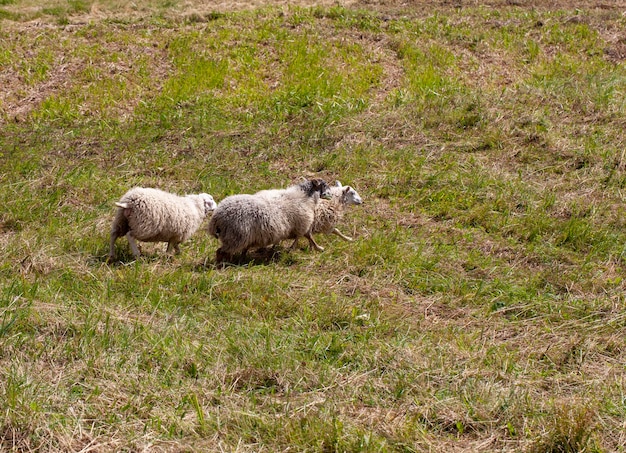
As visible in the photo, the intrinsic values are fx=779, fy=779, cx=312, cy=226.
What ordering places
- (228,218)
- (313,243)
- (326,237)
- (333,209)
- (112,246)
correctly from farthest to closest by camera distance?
(326,237) < (333,209) < (313,243) < (112,246) < (228,218)

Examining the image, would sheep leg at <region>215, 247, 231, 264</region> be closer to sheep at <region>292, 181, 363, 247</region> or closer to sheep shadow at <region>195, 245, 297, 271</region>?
sheep shadow at <region>195, 245, 297, 271</region>

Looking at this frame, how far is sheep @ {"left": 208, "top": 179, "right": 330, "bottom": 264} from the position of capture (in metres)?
7.83

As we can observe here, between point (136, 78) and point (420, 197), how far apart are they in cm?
609

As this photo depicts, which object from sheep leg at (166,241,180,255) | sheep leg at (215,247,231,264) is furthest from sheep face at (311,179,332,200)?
sheep leg at (166,241,180,255)

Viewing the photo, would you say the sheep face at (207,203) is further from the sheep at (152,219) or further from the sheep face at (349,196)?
the sheep face at (349,196)

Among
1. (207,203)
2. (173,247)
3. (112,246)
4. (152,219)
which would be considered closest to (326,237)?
(207,203)

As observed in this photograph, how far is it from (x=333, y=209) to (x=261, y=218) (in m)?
1.24

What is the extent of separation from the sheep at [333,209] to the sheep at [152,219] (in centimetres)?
129

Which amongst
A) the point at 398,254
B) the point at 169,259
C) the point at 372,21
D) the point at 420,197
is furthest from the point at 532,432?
the point at 372,21

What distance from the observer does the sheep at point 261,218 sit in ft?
25.7

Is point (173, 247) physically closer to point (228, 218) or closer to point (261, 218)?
point (228, 218)

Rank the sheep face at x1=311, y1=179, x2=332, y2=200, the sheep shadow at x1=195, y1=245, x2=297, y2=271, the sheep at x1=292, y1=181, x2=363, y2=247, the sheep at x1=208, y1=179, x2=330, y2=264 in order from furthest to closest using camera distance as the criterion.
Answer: the sheep at x1=292, y1=181, x2=363, y2=247, the sheep face at x1=311, y1=179, x2=332, y2=200, the sheep shadow at x1=195, y1=245, x2=297, y2=271, the sheep at x1=208, y1=179, x2=330, y2=264

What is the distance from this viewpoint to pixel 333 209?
29.2ft

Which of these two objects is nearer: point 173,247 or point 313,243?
point 173,247
